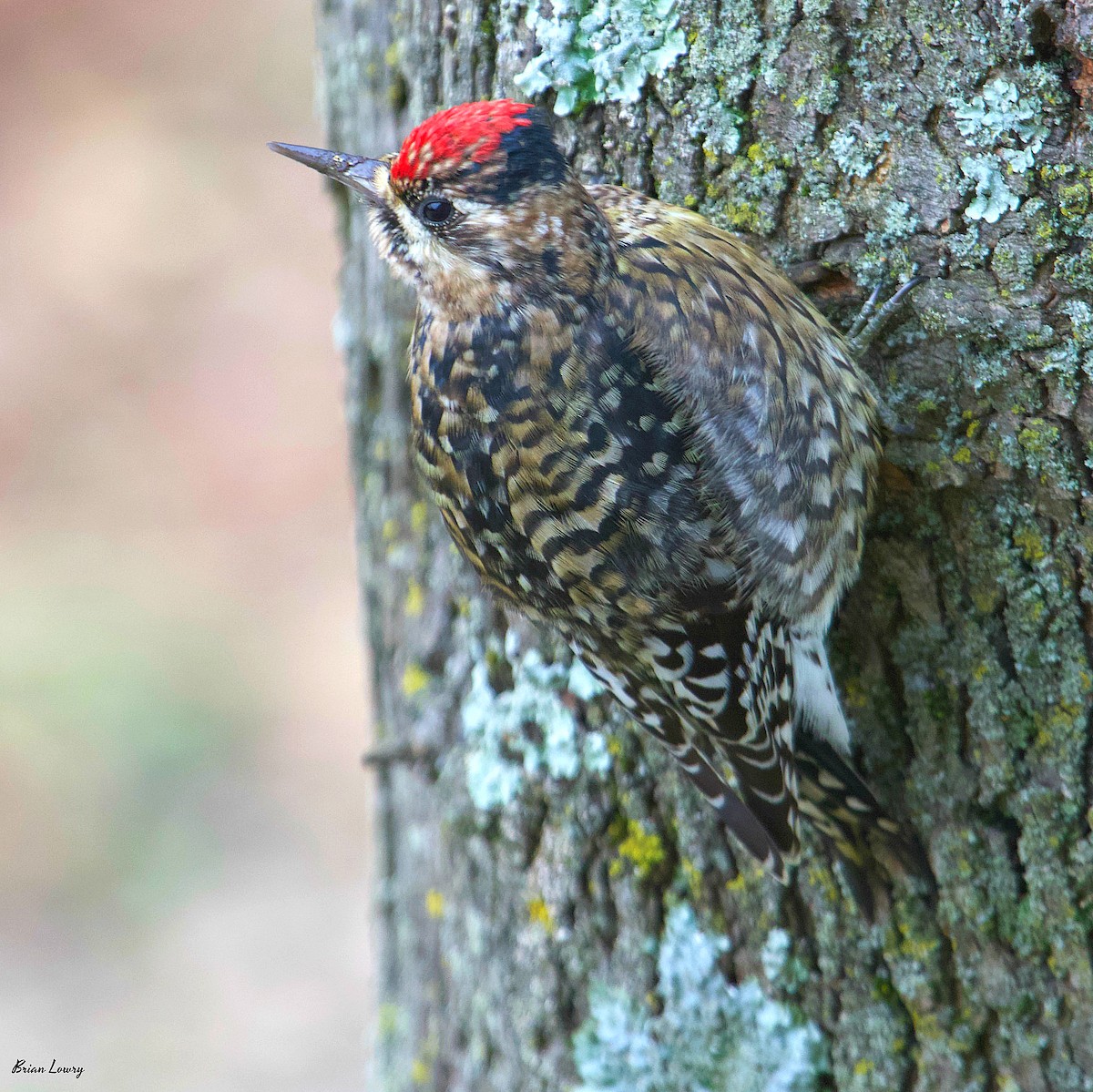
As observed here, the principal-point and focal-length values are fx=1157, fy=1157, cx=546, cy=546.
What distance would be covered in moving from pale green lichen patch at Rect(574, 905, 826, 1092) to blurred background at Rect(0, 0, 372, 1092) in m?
2.46

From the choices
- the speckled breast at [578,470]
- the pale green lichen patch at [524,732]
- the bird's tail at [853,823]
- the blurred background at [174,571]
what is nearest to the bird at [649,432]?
the speckled breast at [578,470]

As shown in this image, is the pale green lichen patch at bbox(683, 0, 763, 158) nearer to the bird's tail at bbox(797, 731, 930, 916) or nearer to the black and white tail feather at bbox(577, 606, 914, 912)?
the black and white tail feather at bbox(577, 606, 914, 912)

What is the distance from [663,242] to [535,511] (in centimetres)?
57

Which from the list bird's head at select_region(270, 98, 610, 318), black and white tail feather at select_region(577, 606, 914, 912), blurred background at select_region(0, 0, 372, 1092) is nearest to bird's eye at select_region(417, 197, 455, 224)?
bird's head at select_region(270, 98, 610, 318)

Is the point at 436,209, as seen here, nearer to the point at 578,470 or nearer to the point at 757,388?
the point at 578,470

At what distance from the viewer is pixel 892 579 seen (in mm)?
2248

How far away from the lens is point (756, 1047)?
2.49 m

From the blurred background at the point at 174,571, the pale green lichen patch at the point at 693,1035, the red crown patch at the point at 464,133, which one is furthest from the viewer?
the blurred background at the point at 174,571

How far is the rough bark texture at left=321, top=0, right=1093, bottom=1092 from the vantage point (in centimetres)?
198

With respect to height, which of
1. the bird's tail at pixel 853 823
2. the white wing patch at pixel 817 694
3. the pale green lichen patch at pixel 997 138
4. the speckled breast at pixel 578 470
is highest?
the pale green lichen patch at pixel 997 138

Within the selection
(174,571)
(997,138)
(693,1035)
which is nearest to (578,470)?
(997,138)

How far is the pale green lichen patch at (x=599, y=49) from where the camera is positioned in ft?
→ 7.14

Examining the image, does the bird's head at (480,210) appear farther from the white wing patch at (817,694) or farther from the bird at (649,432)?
the white wing patch at (817,694)

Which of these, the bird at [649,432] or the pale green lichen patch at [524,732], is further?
the pale green lichen patch at [524,732]
